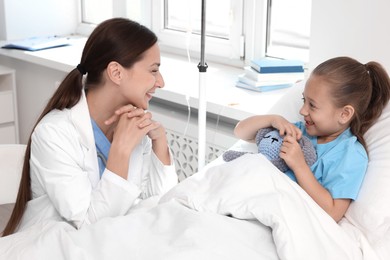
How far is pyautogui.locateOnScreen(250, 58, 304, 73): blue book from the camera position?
8.40ft

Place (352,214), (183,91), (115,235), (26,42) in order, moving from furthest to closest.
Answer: (26,42)
(183,91)
(352,214)
(115,235)

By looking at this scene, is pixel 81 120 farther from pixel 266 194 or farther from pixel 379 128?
pixel 379 128

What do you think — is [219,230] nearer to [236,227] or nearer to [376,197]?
[236,227]

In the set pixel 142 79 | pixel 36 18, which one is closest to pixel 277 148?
pixel 142 79

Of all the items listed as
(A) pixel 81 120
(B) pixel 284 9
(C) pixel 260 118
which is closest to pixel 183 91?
(B) pixel 284 9

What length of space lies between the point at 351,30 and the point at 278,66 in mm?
425

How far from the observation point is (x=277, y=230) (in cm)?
143

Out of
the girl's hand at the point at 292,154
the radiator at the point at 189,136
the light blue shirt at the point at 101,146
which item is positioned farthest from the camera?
the radiator at the point at 189,136

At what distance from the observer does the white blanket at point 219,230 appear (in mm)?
1369

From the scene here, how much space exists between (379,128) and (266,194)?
1.36ft

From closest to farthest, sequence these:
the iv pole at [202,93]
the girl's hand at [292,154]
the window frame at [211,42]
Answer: the girl's hand at [292,154]
the iv pole at [202,93]
the window frame at [211,42]

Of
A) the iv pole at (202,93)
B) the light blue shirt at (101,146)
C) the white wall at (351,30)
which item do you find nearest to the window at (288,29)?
the white wall at (351,30)

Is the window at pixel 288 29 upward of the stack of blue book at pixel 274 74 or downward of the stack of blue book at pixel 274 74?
upward

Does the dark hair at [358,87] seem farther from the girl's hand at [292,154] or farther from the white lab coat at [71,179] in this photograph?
the white lab coat at [71,179]
